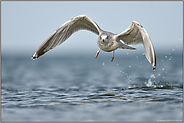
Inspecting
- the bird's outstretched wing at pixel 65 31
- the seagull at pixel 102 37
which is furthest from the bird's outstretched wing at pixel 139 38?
the bird's outstretched wing at pixel 65 31

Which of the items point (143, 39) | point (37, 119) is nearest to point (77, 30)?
point (143, 39)

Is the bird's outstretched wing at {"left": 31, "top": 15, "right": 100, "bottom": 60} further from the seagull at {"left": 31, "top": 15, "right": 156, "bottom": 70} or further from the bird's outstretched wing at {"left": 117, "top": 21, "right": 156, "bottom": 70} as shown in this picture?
the bird's outstretched wing at {"left": 117, "top": 21, "right": 156, "bottom": 70}

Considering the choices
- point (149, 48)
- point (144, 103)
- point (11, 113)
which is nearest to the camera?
point (149, 48)

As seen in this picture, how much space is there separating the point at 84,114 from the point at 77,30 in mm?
3319

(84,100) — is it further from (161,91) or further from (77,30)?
(161,91)

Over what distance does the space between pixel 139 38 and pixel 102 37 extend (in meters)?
1.48

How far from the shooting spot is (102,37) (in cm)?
1002

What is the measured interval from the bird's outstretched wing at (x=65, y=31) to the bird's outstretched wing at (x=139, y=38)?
42.7 inches

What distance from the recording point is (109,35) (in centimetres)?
1037

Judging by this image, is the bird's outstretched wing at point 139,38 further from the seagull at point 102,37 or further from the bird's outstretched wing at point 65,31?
the bird's outstretched wing at point 65,31

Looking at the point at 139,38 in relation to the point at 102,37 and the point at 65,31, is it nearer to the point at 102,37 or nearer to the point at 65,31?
the point at 102,37

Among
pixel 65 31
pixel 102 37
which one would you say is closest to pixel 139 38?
pixel 102 37

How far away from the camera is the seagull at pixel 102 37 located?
9875 mm

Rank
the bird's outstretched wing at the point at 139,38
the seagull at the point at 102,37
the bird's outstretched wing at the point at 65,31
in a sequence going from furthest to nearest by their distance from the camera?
the bird's outstretched wing at the point at 65,31
the seagull at the point at 102,37
the bird's outstretched wing at the point at 139,38
